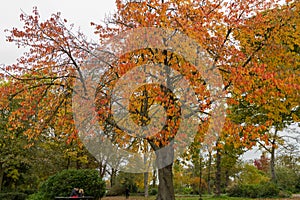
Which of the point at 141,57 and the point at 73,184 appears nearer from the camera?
the point at 141,57

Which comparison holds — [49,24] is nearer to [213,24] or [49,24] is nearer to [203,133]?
[213,24]

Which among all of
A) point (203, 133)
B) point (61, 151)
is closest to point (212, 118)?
point (203, 133)

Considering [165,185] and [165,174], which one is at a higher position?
[165,174]

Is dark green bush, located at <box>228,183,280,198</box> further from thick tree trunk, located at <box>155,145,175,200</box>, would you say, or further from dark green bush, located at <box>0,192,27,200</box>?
dark green bush, located at <box>0,192,27,200</box>

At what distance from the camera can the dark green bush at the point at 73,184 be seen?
48.7ft

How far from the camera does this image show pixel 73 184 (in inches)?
589

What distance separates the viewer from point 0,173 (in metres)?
19.7

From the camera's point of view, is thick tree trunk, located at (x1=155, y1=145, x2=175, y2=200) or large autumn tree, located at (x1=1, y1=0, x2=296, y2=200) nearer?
large autumn tree, located at (x1=1, y1=0, x2=296, y2=200)

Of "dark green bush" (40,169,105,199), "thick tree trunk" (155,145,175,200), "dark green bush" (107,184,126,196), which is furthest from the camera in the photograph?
"dark green bush" (107,184,126,196)

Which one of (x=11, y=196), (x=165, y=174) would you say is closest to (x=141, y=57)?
(x=165, y=174)

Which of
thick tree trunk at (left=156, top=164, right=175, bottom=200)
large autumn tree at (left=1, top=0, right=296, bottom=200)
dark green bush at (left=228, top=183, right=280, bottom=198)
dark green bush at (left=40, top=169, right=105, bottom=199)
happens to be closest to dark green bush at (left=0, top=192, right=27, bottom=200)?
dark green bush at (left=40, top=169, right=105, bottom=199)

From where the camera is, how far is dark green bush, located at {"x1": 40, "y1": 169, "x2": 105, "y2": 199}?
14836 millimetres

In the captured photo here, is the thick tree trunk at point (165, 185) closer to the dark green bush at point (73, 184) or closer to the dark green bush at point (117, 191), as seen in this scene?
the dark green bush at point (73, 184)

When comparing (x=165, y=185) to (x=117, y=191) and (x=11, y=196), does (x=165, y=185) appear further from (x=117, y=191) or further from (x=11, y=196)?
(x=117, y=191)
